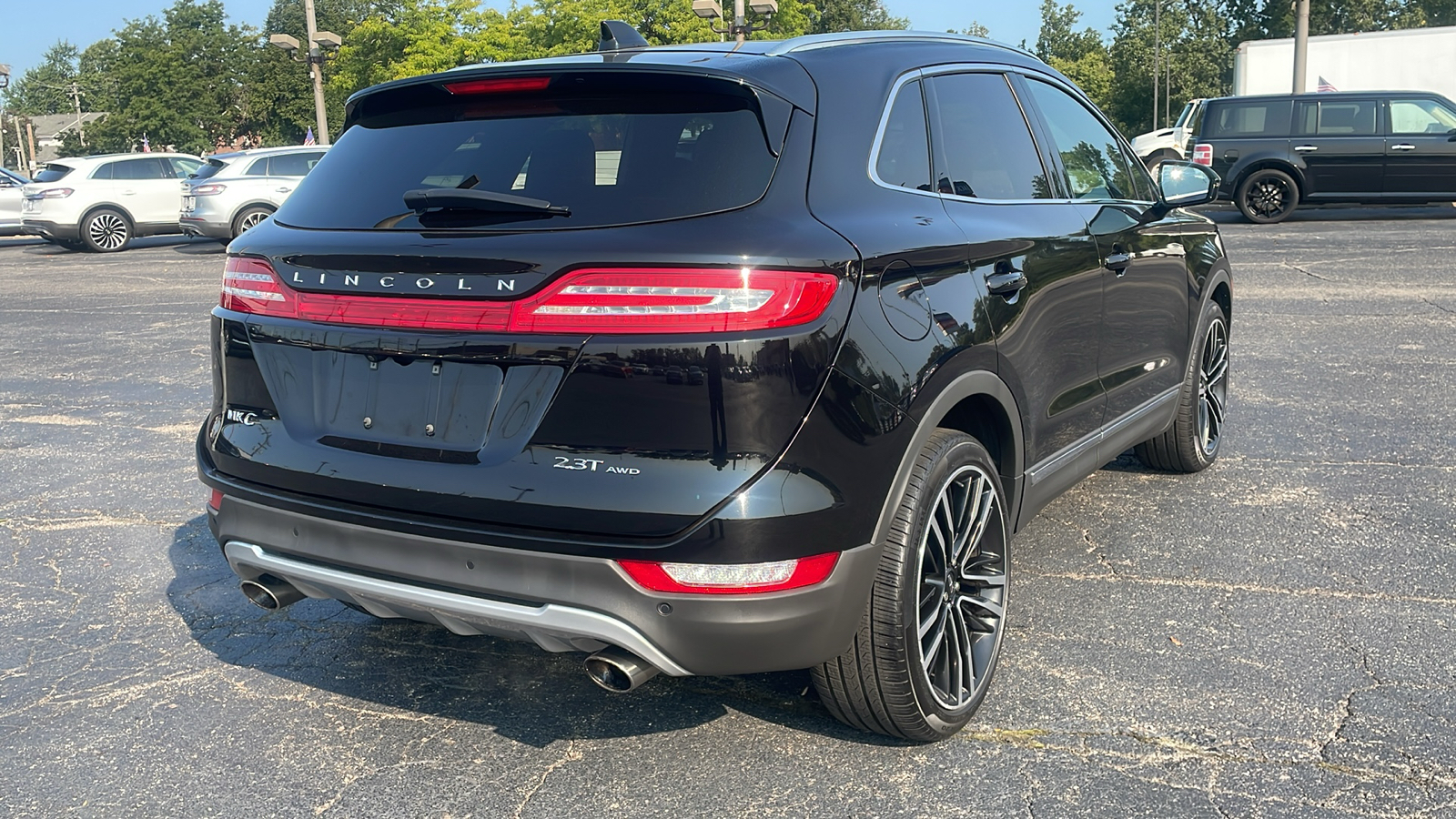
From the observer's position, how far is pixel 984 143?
3629mm

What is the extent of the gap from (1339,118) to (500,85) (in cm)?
1840

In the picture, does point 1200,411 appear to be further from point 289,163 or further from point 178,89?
point 178,89

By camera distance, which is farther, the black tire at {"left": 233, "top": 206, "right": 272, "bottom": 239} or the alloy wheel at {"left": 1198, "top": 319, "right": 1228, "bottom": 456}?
the black tire at {"left": 233, "top": 206, "right": 272, "bottom": 239}

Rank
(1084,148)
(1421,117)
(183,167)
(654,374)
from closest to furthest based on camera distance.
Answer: (654,374) < (1084,148) < (1421,117) < (183,167)

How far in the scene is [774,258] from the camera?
250cm

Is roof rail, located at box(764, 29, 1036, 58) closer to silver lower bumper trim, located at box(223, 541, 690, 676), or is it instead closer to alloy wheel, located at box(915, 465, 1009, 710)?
alloy wheel, located at box(915, 465, 1009, 710)

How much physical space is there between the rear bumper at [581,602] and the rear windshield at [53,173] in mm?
22265

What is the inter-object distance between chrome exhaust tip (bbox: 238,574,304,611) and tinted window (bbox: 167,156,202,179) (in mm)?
21967

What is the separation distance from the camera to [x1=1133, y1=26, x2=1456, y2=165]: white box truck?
26.6 m

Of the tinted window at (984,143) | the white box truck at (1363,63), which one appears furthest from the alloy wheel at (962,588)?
the white box truck at (1363,63)

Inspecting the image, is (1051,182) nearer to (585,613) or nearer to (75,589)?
(585,613)

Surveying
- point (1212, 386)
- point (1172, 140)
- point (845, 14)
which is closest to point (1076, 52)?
point (845, 14)

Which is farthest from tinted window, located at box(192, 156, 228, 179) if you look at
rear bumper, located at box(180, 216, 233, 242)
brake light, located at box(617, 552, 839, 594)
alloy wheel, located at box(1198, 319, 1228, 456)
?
brake light, located at box(617, 552, 839, 594)

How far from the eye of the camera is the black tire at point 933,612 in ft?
9.16
